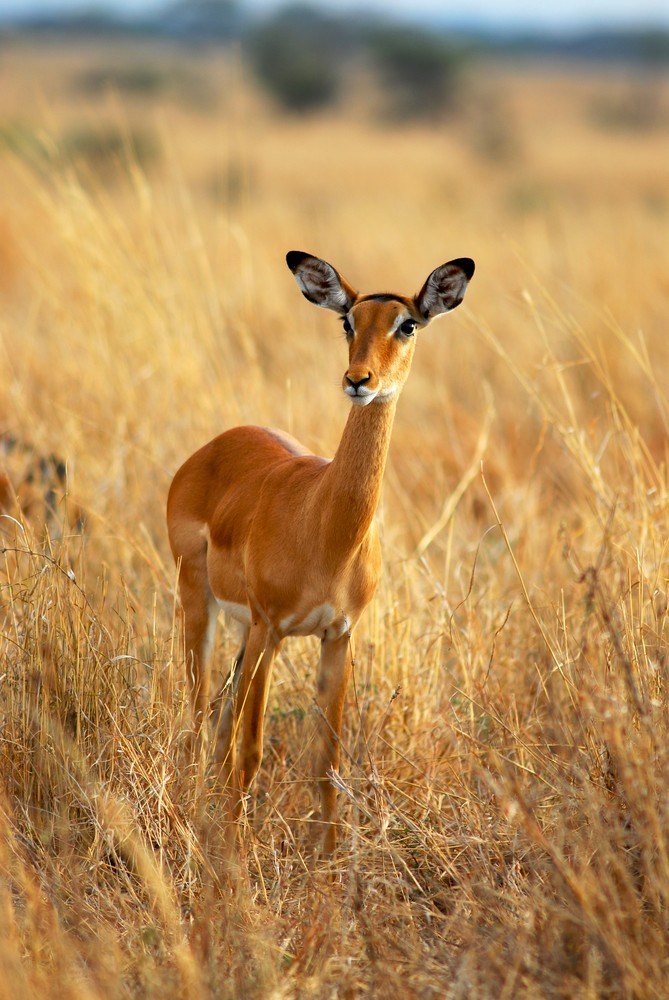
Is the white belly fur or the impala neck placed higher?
the impala neck

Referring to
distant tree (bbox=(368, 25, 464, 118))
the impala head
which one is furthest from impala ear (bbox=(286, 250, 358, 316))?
distant tree (bbox=(368, 25, 464, 118))

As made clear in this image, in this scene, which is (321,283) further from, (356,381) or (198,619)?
(198,619)

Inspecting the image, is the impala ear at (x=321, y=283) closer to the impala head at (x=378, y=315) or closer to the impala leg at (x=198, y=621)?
the impala head at (x=378, y=315)

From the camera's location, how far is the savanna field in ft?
9.32

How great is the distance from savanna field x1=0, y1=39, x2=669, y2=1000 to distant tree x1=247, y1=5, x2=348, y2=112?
30953 mm

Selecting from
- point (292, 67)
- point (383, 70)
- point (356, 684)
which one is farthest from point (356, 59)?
point (356, 684)

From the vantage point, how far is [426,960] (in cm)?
292

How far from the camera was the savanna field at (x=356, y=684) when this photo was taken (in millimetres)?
2840

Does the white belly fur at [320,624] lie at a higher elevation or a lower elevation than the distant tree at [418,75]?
lower

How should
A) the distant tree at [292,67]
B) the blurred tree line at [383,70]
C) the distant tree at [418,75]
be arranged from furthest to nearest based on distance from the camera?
the distant tree at [292,67]
the blurred tree line at [383,70]
the distant tree at [418,75]

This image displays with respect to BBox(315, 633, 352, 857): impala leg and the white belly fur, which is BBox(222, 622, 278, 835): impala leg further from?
BBox(315, 633, 352, 857): impala leg

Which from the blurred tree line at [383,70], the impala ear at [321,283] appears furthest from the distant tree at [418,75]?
the impala ear at [321,283]

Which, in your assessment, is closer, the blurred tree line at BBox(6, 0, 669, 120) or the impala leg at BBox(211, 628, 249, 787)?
the impala leg at BBox(211, 628, 249, 787)

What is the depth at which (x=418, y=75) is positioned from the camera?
38344 mm
